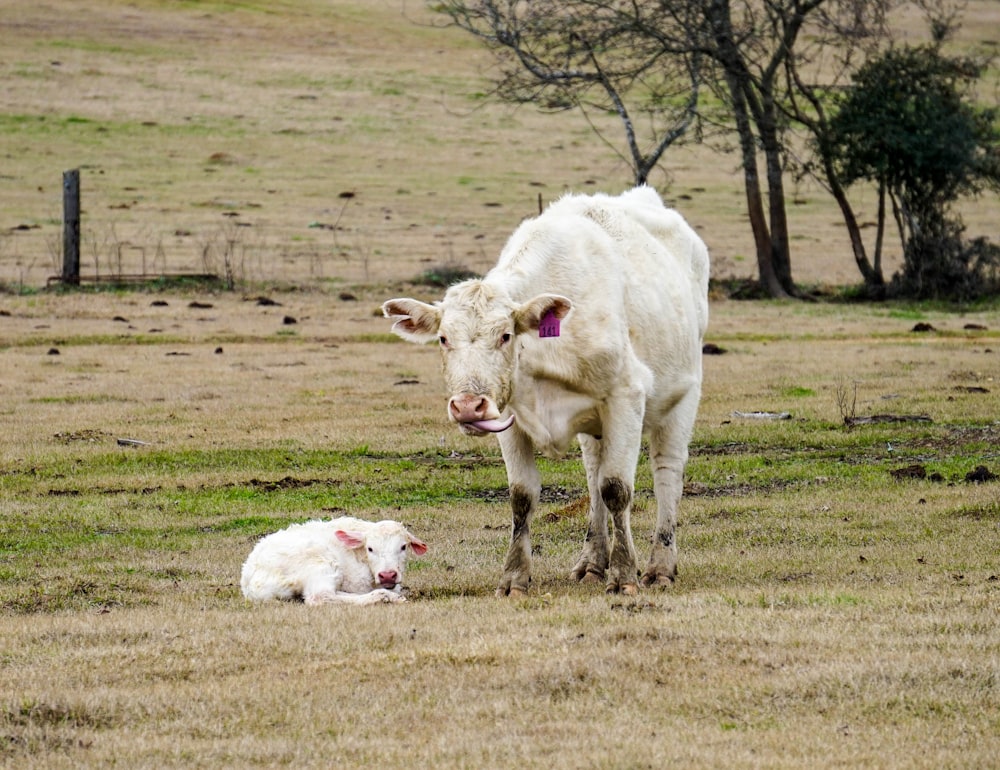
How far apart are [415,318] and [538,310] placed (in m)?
0.74

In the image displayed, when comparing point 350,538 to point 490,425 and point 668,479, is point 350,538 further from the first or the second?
point 668,479

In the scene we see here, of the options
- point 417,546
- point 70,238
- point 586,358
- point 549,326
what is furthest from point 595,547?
point 70,238

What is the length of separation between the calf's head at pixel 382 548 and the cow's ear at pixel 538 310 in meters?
1.69

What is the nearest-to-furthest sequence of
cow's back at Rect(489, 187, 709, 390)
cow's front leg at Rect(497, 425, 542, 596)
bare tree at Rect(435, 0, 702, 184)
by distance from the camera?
cow's back at Rect(489, 187, 709, 390) < cow's front leg at Rect(497, 425, 542, 596) < bare tree at Rect(435, 0, 702, 184)

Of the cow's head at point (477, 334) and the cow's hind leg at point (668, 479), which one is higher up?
the cow's head at point (477, 334)

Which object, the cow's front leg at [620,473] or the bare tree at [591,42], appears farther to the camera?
the bare tree at [591,42]

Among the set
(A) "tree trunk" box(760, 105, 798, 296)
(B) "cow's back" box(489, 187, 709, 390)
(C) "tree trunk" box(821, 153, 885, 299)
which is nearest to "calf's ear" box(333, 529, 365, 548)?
(B) "cow's back" box(489, 187, 709, 390)

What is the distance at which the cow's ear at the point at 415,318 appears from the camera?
881 centimetres

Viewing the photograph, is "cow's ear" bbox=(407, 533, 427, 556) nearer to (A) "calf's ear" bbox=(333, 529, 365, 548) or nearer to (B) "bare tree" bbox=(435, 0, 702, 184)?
(A) "calf's ear" bbox=(333, 529, 365, 548)

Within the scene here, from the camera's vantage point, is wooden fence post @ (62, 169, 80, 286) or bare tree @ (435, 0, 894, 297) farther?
bare tree @ (435, 0, 894, 297)

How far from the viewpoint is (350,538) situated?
9.57 metres

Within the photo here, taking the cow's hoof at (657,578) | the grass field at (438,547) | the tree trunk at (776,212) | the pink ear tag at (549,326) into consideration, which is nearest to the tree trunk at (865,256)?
the tree trunk at (776,212)

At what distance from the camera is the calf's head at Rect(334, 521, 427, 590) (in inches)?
375

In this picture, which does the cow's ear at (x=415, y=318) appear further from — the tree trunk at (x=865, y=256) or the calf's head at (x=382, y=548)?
the tree trunk at (x=865, y=256)
